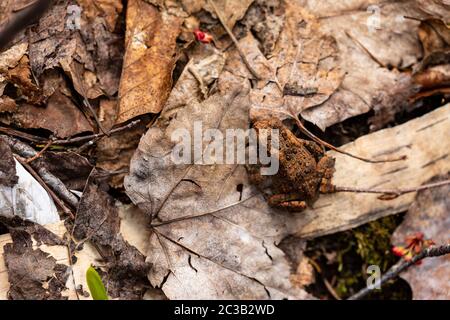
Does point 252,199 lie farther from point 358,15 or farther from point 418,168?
point 358,15

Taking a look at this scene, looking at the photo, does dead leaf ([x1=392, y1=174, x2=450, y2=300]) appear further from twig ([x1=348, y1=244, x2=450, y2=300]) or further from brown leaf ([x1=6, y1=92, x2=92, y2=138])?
brown leaf ([x1=6, y1=92, x2=92, y2=138])

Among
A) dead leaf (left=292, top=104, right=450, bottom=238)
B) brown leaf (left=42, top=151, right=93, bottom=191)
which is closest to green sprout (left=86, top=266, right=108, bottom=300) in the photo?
brown leaf (left=42, top=151, right=93, bottom=191)

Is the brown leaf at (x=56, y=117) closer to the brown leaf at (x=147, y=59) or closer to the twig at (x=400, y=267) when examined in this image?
the brown leaf at (x=147, y=59)

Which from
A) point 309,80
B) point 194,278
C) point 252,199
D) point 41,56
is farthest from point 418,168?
point 41,56

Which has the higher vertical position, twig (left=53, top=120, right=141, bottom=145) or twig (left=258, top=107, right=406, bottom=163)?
twig (left=53, top=120, right=141, bottom=145)

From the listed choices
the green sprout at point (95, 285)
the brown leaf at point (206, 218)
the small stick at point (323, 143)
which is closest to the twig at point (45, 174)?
the brown leaf at point (206, 218)

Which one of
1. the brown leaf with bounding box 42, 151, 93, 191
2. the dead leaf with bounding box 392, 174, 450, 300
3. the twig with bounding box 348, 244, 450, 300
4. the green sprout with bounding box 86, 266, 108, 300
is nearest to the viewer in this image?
the green sprout with bounding box 86, 266, 108, 300
